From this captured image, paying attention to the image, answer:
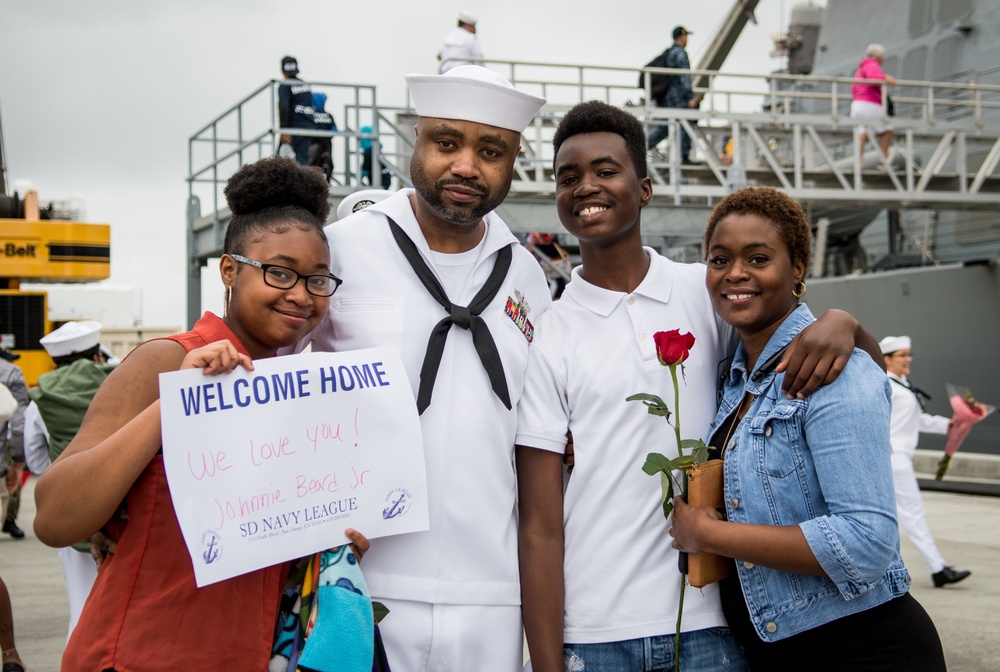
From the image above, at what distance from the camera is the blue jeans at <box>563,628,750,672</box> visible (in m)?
2.48

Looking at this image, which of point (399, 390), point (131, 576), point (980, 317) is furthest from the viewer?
point (980, 317)

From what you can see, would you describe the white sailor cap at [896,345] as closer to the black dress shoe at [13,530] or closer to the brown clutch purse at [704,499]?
the brown clutch purse at [704,499]

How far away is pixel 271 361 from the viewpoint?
2299 millimetres

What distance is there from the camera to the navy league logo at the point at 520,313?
2.73m

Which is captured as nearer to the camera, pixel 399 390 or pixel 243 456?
pixel 243 456

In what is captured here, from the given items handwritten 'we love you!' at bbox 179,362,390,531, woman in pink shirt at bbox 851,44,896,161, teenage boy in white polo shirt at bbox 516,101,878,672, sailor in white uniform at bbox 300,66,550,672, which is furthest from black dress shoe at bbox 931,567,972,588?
woman in pink shirt at bbox 851,44,896,161

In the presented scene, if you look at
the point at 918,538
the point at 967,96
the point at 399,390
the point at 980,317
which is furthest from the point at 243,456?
the point at 967,96

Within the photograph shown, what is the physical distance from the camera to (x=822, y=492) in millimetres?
2246

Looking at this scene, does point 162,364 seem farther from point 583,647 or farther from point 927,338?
point 927,338

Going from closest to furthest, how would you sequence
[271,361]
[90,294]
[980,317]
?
[271,361] → [980,317] → [90,294]

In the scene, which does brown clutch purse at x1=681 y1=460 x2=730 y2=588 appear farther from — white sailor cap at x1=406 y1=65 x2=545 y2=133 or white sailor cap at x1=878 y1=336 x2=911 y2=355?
white sailor cap at x1=878 y1=336 x2=911 y2=355

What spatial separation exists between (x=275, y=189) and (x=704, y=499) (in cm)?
133

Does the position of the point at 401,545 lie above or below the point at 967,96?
below

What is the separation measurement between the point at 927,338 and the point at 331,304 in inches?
561
